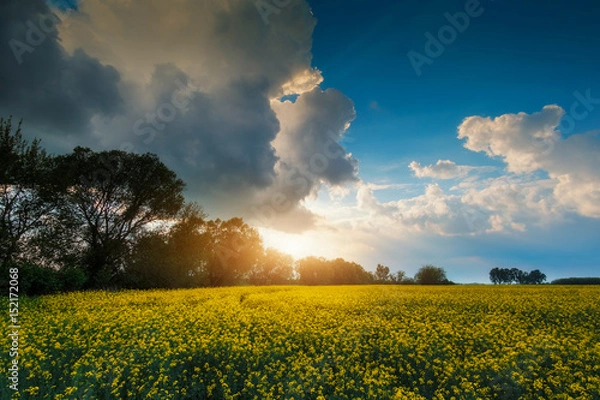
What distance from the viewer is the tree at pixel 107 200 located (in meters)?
34.2

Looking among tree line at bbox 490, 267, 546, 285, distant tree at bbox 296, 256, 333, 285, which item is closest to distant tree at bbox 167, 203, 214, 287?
distant tree at bbox 296, 256, 333, 285

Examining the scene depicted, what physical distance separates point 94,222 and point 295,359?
36297 millimetres

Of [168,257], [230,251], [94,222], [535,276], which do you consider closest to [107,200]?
[94,222]

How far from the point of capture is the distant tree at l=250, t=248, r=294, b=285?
9262 centimetres

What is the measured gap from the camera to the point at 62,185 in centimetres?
3259

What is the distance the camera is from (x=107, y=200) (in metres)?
37.6

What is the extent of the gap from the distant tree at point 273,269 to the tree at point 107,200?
5367 centimetres

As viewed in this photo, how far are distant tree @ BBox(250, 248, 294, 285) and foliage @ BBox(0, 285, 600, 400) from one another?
7908 centimetres

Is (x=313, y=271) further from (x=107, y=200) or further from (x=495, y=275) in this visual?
(x=495, y=275)

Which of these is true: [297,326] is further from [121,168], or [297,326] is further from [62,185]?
[121,168]

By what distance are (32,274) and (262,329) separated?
22293mm

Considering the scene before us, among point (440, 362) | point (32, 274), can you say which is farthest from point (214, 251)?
point (440, 362)

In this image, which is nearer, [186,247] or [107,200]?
[107,200]

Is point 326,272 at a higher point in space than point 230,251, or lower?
lower
